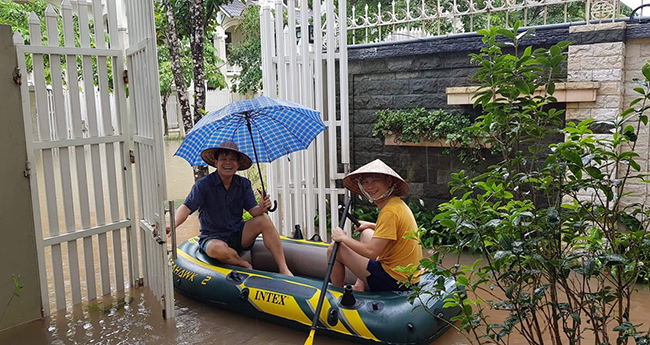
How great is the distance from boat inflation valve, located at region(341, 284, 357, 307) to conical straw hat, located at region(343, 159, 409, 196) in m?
0.73

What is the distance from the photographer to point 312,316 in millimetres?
3752

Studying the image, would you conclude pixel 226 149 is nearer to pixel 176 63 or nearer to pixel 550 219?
pixel 176 63

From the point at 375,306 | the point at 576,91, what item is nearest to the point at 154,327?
the point at 375,306

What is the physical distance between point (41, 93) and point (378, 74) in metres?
3.76

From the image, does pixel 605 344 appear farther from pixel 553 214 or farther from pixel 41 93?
pixel 41 93

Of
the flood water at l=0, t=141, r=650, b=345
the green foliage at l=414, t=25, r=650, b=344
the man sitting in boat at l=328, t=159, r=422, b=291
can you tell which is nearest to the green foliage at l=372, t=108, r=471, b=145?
the man sitting in boat at l=328, t=159, r=422, b=291

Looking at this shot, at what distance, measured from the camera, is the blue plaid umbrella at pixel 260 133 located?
4469 millimetres

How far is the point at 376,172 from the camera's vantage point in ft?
11.8

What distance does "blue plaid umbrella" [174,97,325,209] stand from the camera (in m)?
4.47

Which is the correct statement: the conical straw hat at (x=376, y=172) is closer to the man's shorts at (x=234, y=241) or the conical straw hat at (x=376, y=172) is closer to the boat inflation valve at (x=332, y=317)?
the boat inflation valve at (x=332, y=317)

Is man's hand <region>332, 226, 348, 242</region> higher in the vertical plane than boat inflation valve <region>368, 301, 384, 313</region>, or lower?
higher

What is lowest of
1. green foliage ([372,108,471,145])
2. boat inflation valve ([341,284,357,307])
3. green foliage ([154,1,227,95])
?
boat inflation valve ([341,284,357,307])

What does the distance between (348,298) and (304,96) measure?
2481 millimetres

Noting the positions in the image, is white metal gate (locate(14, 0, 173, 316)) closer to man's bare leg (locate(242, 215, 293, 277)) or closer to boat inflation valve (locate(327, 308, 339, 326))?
man's bare leg (locate(242, 215, 293, 277))
